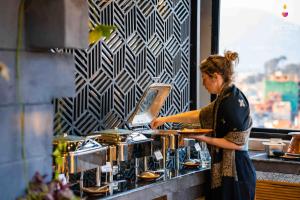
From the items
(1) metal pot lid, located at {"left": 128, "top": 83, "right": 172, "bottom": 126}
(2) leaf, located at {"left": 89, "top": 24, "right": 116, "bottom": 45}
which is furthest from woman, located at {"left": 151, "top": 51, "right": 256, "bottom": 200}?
(2) leaf, located at {"left": 89, "top": 24, "right": 116, "bottom": 45}

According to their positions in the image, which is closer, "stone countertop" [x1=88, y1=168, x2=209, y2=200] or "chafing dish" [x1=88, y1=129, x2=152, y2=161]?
"stone countertop" [x1=88, y1=168, x2=209, y2=200]

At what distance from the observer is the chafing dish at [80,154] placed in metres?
2.56

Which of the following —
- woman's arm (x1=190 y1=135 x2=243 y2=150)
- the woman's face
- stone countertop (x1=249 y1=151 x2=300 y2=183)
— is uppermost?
the woman's face

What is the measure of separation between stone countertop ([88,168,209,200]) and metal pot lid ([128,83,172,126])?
483 millimetres

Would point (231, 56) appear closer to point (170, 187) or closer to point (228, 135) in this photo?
point (228, 135)

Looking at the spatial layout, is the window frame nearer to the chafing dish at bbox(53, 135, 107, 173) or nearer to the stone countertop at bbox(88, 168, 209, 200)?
the stone countertop at bbox(88, 168, 209, 200)

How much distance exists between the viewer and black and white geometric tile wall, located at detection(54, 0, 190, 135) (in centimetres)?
322

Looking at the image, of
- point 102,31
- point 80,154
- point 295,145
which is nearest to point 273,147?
point 295,145

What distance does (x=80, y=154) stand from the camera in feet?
8.63

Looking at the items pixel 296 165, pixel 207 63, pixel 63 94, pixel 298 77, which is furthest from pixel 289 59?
pixel 63 94

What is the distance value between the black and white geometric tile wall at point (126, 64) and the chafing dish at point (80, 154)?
0.72 ft

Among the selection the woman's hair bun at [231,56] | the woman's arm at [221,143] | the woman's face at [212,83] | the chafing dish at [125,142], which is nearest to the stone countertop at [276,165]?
the woman's arm at [221,143]

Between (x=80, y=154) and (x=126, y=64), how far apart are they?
119 centimetres

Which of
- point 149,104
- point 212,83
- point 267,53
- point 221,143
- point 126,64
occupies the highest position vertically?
point 267,53
